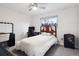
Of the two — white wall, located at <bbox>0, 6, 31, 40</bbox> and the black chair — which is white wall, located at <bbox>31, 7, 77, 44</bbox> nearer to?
white wall, located at <bbox>0, 6, 31, 40</bbox>

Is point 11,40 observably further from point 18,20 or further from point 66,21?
point 66,21

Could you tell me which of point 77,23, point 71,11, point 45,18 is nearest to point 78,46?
point 77,23

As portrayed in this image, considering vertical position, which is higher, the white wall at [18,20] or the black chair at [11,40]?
the white wall at [18,20]

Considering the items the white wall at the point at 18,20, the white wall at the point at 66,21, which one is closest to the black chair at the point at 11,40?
A: the white wall at the point at 18,20

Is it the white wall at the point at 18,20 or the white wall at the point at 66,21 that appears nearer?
the white wall at the point at 18,20

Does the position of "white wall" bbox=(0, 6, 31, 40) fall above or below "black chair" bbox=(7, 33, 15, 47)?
above

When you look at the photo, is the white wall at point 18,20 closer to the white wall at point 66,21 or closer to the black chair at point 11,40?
the black chair at point 11,40

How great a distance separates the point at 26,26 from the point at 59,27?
1511 mm

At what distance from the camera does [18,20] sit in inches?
61.3

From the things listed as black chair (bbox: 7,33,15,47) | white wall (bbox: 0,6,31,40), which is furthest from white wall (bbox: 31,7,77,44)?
black chair (bbox: 7,33,15,47)

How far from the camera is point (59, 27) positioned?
100 inches

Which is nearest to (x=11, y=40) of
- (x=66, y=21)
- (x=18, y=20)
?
(x=18, y=20)

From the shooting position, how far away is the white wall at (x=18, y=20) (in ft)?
4.87

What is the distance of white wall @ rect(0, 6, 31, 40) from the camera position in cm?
149
